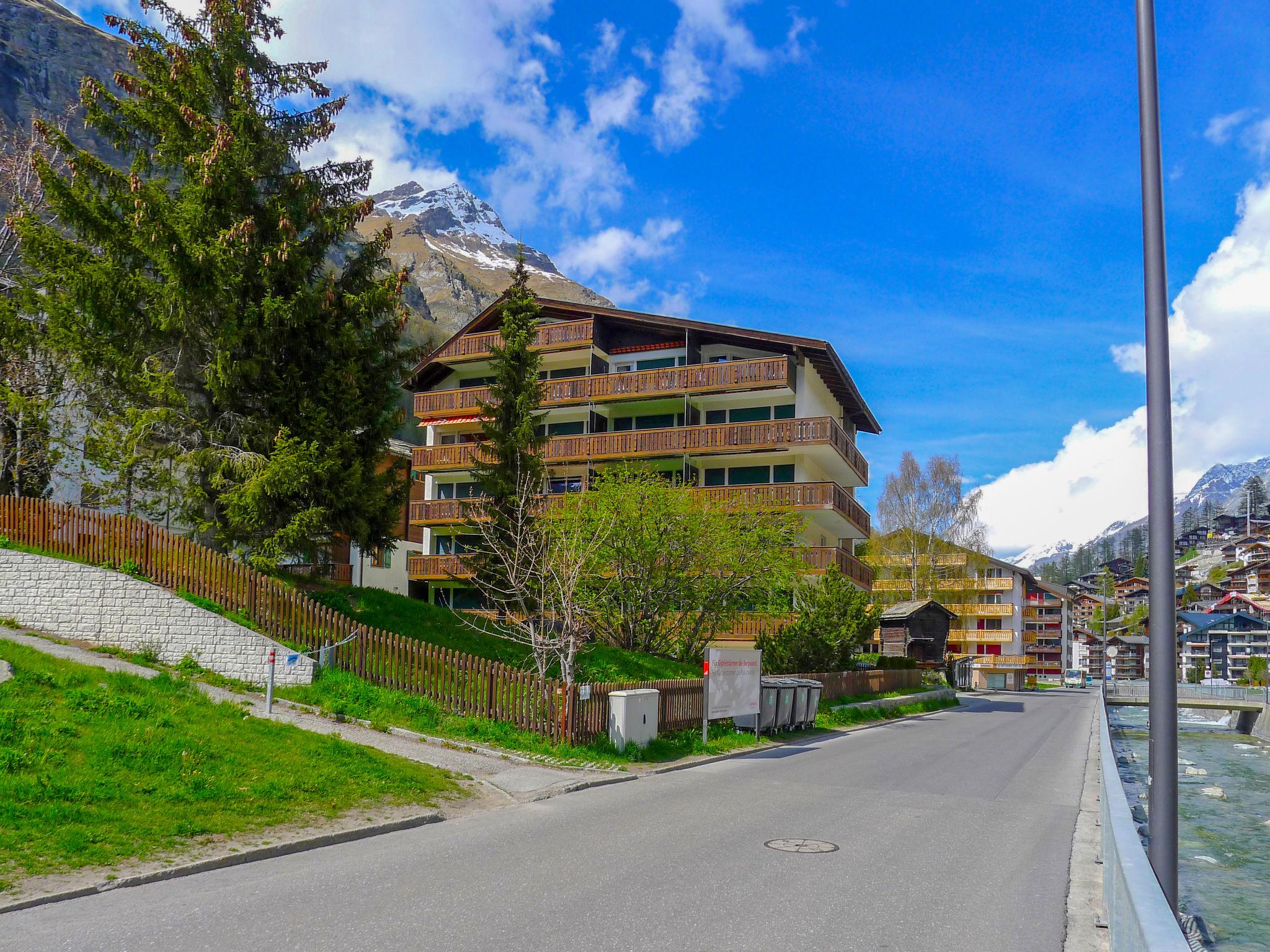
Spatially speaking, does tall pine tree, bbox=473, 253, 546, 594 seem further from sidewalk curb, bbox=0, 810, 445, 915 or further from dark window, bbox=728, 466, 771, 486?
sidewalk curb, bbox=0, 810, 445, 915

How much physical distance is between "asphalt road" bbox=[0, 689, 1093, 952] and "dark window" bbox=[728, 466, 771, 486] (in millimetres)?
27558

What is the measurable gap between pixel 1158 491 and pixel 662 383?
34.6 meters

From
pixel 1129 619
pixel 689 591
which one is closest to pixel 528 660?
pixel 689 591

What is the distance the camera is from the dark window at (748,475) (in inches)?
1624

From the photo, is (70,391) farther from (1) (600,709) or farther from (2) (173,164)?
(1) (600,709)

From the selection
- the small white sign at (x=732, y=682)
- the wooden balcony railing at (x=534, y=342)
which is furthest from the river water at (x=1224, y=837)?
the wooden balcony railing at (x=534, y=342)

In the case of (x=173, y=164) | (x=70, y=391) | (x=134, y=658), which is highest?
(x=173, y=164)

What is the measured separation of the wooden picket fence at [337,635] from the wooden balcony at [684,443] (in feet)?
59.5

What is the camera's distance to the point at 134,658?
16.5m

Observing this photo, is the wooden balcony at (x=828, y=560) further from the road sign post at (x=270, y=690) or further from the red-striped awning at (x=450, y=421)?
the road sign post at (x=270, y=690)

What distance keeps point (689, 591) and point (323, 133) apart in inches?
635

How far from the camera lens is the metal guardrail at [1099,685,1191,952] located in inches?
161

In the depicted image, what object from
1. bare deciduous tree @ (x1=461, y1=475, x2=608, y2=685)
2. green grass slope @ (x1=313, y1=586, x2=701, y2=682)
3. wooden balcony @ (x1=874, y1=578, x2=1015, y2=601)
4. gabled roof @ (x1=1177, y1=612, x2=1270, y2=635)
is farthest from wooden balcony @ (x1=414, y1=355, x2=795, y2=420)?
gabled roof @ (x1=1177, y1=612, x2=1270, y2=635)

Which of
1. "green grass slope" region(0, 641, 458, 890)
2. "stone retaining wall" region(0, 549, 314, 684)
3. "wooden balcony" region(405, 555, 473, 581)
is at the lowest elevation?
"green grass slope" region(0, 641, 458, 890)
